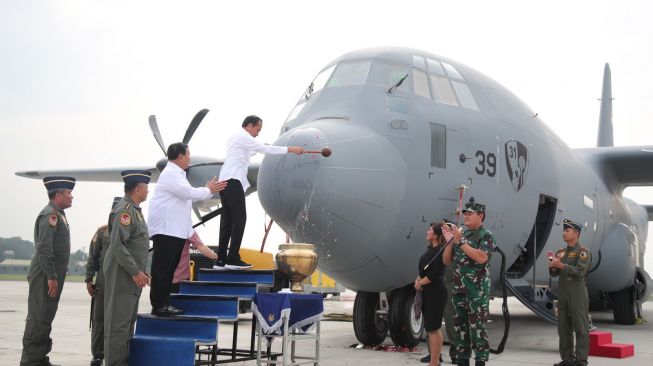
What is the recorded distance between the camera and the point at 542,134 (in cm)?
1122

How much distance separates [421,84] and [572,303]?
3.39 meters

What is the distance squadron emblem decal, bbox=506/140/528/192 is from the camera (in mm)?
9766

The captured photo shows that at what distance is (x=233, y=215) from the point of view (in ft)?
22.9

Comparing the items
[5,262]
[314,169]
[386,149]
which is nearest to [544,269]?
[386,149]

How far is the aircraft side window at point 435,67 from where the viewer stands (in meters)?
9.58

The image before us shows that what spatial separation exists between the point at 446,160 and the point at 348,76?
174 centimetres

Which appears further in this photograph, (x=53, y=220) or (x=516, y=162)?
(x=516, y=162)

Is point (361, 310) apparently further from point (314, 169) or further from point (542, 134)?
point (542, 134)

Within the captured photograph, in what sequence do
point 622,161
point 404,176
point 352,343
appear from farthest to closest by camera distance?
1. point 622,161
2. point 352,343
3. point 404,176

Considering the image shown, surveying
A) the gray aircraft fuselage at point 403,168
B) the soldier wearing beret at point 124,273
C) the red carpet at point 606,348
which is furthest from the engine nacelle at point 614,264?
the soldier wearing beret at point 124,273

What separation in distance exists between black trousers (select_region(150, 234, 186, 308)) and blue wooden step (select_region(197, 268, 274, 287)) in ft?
2.91

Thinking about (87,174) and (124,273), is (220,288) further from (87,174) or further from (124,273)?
(87,174)

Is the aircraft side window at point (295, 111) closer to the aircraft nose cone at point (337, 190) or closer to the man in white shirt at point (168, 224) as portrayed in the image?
the aircraft nose cone at point (337, 190)

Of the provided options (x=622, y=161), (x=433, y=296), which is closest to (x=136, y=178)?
(x=433, y=296)
